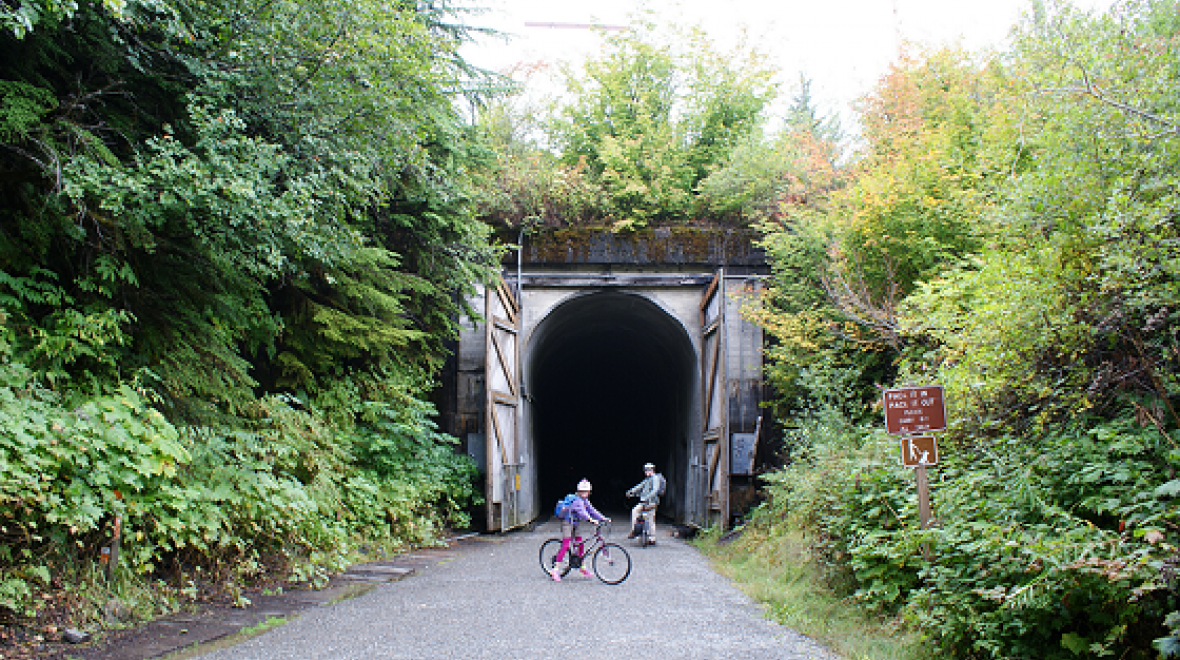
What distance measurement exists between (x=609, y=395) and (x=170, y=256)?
967 inches


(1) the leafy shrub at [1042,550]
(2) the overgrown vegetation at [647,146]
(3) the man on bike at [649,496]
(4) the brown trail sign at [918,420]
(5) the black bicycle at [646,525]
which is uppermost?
(2) the overgrown vegetation at [647,146]

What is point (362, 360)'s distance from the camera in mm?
10594

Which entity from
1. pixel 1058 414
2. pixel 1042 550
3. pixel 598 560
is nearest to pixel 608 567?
pixel 598 560

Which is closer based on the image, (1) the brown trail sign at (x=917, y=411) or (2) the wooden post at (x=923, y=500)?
(2) the wooden post at (x=923, y=500)

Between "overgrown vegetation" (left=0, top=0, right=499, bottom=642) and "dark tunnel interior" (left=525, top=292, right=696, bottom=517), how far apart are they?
329 inches

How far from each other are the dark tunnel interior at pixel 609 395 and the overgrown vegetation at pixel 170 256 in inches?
329

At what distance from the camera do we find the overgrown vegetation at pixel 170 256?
16.6 ft

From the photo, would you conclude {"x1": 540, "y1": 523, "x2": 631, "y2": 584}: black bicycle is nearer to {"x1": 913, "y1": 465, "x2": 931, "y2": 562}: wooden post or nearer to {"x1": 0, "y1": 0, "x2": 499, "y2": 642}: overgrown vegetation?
{"x1": 0, "y1": 0, "x2": 499, "y2": 642}: overgrown vegetation

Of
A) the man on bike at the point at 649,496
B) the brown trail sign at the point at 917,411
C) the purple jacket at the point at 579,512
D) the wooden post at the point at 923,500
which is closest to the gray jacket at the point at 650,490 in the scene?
the man on bike at the point at 649,496

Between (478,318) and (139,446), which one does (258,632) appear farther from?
(478,318)

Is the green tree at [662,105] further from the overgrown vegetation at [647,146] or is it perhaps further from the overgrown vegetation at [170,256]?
the overgrown vegetation at [170,256]

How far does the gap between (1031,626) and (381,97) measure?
6.17 m

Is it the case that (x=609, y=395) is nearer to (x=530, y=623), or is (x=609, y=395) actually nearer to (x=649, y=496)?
(x=649, y=496)

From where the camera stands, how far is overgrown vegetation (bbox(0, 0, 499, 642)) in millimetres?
5070
